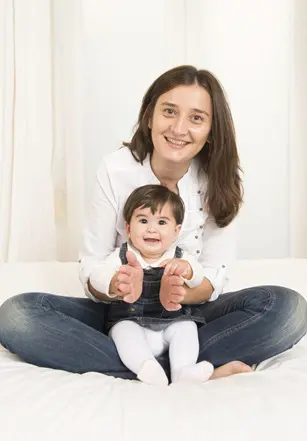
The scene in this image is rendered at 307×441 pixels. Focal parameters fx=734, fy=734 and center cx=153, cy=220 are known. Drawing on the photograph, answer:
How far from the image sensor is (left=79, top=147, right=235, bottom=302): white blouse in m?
1.77

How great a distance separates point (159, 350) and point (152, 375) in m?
0.17

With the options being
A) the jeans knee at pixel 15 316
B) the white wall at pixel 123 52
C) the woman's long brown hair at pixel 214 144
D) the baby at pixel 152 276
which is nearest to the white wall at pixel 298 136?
the white wall at pixel 123 52

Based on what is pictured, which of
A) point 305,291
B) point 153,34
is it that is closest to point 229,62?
point 153,34

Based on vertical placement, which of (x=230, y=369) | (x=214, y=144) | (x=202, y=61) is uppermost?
(x=202, y=61)

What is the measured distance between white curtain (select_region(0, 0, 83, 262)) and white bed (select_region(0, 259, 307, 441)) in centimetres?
168

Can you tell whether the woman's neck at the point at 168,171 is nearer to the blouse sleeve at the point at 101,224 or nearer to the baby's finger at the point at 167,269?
the blouse sleeve at the point at 101,224

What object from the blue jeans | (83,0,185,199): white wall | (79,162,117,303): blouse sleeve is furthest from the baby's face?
(83,0,185,199): white wall

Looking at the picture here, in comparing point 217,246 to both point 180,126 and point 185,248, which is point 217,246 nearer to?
point 185,248

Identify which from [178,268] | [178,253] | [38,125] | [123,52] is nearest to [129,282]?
[178,268]

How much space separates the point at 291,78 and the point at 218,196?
1775 mm

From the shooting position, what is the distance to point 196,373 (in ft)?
4.86

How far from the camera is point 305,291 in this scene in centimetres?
219

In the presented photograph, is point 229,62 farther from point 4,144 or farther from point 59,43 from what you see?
point 4,144

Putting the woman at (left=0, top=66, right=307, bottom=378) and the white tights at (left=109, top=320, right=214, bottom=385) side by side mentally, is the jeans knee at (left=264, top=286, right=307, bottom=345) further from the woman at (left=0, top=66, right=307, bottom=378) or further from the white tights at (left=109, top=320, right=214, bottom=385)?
the white tights at (left=109, top=320, right=214, bottom=385)
